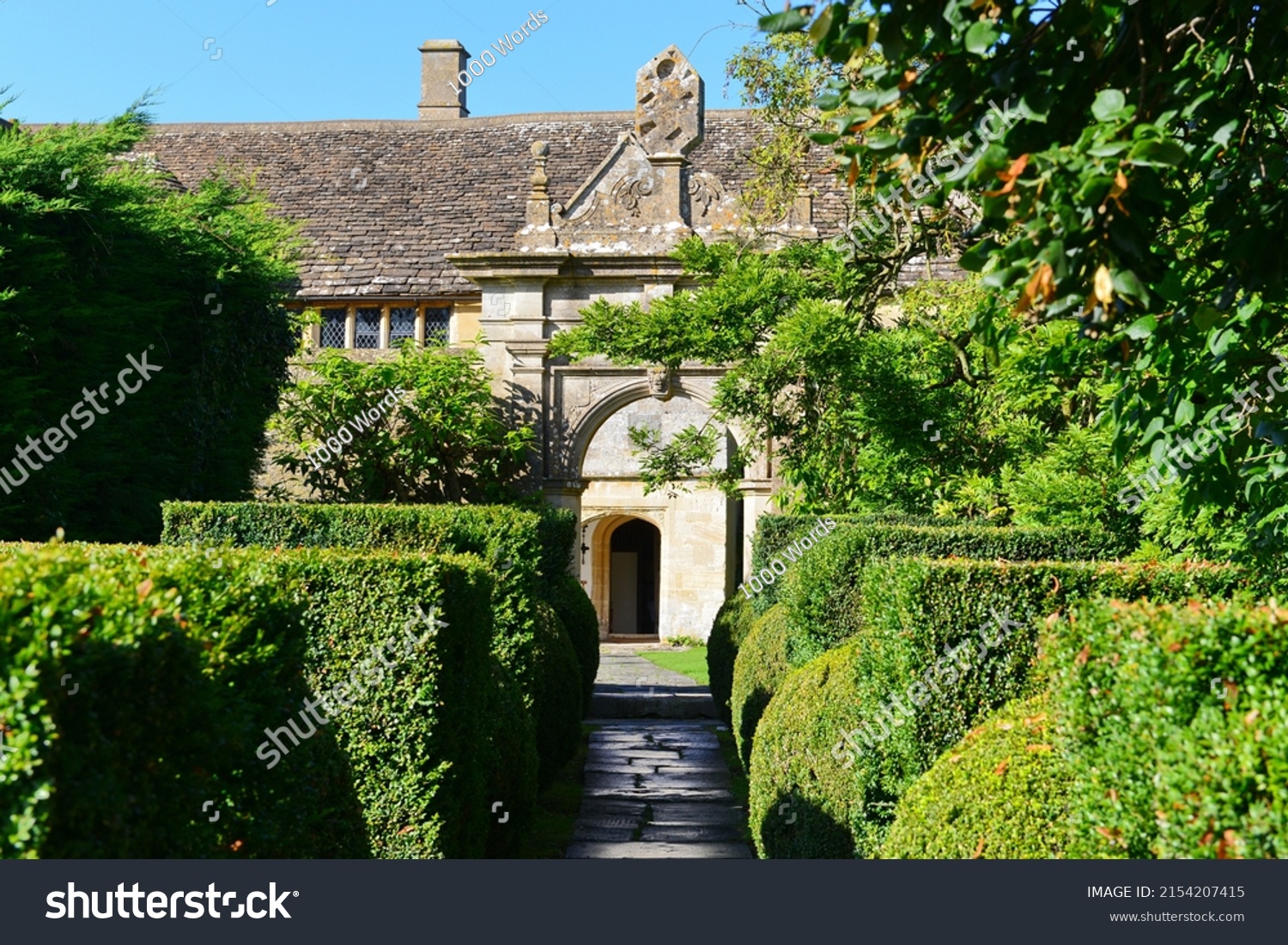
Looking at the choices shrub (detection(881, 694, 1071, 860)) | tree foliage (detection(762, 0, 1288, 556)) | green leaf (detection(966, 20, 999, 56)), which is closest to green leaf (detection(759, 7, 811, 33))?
tree foliage (detection(762, 0, 1288, 556))

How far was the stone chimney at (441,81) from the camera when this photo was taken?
1062 inches

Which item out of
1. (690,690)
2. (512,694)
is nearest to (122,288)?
(512,694)

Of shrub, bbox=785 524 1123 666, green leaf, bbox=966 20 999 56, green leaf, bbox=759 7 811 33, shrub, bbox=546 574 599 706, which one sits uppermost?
green leaf, bbox=759 7 811 33

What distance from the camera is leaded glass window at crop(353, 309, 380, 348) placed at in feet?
68.9

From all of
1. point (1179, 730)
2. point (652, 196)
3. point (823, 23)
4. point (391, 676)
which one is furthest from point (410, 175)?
point (1179, 730)

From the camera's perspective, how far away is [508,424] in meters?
18.3

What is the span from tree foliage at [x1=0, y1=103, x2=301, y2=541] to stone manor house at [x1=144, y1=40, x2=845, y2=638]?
15.4 feet

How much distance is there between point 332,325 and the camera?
69.3 ft

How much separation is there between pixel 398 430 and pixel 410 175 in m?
7.70

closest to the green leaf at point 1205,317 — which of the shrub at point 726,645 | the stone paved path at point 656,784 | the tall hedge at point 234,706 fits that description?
the tall hedge at point 234,706

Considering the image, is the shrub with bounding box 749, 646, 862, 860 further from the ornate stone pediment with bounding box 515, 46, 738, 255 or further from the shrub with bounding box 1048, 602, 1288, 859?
the ornate stone pediment with bounding box 515, 46, 738, 255

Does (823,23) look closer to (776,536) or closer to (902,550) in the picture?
(902,550)

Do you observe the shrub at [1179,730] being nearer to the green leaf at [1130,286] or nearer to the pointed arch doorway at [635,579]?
the green leaf at [1130,286]
